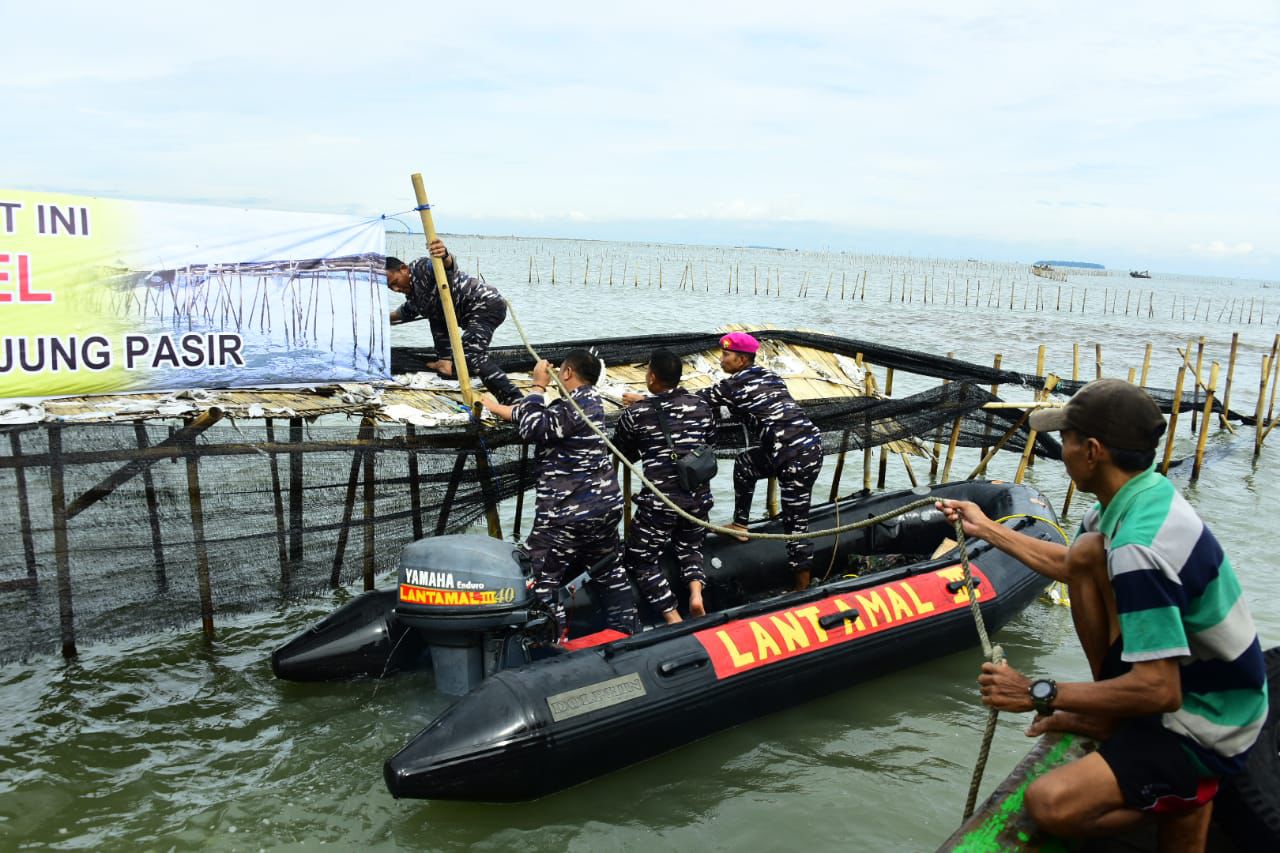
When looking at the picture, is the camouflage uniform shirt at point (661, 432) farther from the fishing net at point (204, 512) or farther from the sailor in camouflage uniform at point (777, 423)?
the fishing net at point (204, 512)

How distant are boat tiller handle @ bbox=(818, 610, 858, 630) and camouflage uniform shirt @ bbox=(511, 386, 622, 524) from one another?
1.47 metres

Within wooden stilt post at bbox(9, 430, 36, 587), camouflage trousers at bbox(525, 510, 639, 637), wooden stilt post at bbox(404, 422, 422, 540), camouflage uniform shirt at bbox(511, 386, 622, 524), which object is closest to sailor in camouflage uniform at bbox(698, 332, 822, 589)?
camouflage uniform shirt at bbox(511, 386, 622, 524)

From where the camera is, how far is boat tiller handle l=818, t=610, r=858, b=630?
5801 millimetres

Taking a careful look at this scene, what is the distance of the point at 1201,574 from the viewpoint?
8.43 feet

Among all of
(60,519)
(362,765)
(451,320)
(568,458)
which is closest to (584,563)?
(568,458)

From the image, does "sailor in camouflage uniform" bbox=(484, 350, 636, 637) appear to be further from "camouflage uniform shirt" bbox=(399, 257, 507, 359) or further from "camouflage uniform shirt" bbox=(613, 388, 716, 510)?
"camouflage uniform shirt" bbox=(399, 257, 507, 359)

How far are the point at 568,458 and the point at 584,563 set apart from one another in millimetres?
668

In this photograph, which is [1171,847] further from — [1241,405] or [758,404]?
[1241,405]

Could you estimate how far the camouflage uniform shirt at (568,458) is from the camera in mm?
5453

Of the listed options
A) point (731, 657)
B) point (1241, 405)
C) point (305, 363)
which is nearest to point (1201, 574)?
point (731, 657)

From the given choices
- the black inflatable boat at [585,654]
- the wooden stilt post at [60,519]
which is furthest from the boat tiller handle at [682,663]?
the wooden stilt post at [60,519]

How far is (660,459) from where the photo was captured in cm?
617

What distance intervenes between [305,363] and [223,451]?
100cm

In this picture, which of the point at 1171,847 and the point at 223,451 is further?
the point at 223,451
